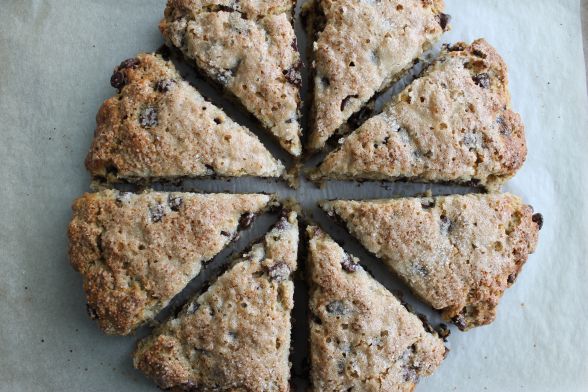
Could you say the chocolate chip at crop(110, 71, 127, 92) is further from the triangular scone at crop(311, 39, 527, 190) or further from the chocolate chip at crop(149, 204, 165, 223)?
the triangular scone at crop(311, 39, 527, 190)

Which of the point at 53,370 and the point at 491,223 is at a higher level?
the point at 491,223

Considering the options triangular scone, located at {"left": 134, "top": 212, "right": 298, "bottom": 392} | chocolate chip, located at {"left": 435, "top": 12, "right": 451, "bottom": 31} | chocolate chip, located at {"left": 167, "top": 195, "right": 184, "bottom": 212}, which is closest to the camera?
triangular scone, located at {"left": 134, "top": 212, "right": 298, "bottom": 392}

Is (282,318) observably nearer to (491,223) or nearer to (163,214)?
(163,214)

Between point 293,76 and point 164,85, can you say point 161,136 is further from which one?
point 293,76

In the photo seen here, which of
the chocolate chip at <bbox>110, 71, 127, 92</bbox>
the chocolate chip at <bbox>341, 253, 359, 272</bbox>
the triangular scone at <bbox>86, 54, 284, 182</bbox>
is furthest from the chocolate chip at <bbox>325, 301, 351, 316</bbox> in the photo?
the chocolate chip at <bbox>110, 71, 127, 92</bbox>

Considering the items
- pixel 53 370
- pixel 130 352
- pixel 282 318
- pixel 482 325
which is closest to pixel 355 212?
pixel 282 318

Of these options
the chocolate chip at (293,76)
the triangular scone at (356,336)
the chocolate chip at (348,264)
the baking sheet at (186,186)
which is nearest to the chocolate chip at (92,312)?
the baking sheet at (186,186)
